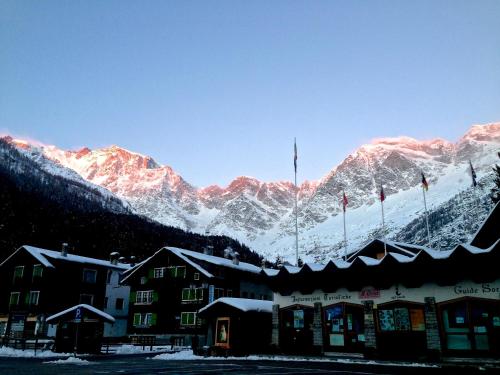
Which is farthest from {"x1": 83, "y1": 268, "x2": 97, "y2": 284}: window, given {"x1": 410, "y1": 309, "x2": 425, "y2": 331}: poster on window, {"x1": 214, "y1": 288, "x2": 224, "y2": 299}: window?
{"x1": 410, "y1": 309, "x2": 425, "y2": 331}: poster on window

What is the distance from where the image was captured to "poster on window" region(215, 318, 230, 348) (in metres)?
32.4

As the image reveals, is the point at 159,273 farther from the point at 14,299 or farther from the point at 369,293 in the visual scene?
the point at 369,293

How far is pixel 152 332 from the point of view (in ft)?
169

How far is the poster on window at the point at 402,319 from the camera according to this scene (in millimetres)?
25781

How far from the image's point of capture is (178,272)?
171 ft

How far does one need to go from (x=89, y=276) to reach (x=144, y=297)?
8.23 m

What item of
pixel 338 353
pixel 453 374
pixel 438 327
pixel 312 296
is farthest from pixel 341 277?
pixel 453 374

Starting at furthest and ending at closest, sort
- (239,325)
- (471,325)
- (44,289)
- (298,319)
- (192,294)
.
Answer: (44,289) < (192,294) < (239,325) < (298,319) < (471,325)

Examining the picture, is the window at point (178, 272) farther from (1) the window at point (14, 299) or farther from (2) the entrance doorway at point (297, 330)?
(2) the entrance doorway at point (297, 330)

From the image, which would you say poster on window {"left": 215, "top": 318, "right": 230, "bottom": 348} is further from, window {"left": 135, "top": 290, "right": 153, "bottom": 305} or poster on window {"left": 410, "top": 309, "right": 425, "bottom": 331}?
window {"left": 135, "top": 290, "right": 153, "bottom": 305}

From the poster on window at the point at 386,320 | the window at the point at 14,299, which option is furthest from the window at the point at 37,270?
the poster on window at the point at 386,320

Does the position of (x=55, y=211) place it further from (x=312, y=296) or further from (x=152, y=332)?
(x=312, y=296)

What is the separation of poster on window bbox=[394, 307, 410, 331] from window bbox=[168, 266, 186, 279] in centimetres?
2981

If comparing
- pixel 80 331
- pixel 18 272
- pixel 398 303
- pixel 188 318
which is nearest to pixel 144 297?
pixel 188 318
